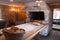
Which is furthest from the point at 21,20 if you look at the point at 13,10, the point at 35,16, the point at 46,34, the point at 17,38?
the point at 17,38

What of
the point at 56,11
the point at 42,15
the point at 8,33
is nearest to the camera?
the point at 8,33

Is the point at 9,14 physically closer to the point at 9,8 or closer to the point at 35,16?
the point at 9,8

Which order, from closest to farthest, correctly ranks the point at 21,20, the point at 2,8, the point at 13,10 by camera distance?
the point at 2,8 → the point at 13,10 → the point at 21,20

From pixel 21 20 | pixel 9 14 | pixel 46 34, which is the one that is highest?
pixel 9 14

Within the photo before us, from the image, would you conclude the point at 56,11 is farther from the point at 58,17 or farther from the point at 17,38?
the point at 17,38

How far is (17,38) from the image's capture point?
1.78 m

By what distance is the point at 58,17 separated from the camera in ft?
35.8

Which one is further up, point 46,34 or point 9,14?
point 9,14

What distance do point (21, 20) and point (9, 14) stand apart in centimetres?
130

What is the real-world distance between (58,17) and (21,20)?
13.9 ft

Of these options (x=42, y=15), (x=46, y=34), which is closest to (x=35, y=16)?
(x=42, y=15)

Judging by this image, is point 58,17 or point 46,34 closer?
point 46,34

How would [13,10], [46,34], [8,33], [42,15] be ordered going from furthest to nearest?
[13,10] → [42,15] → [46,34] → [8,33]

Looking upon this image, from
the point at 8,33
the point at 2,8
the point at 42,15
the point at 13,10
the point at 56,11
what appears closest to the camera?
the point at 8,33
